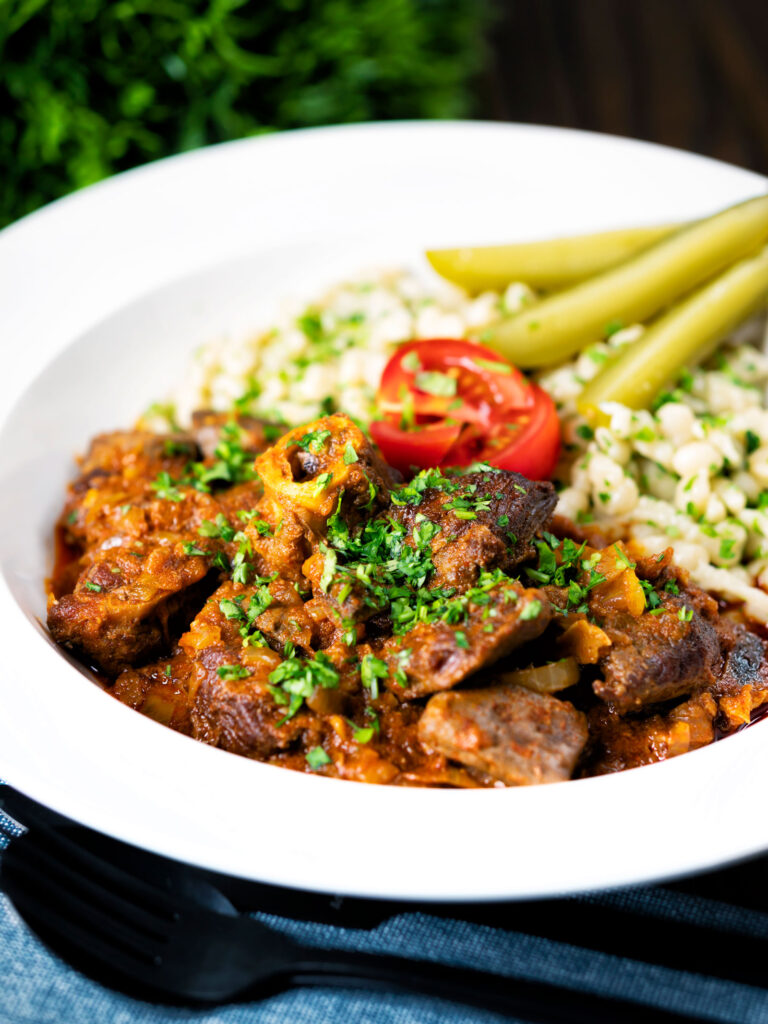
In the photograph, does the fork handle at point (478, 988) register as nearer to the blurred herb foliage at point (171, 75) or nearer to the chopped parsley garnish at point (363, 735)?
the chopped parsley garnish at point (363, 735)

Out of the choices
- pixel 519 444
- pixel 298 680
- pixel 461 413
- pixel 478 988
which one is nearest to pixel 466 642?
pixel 298 680

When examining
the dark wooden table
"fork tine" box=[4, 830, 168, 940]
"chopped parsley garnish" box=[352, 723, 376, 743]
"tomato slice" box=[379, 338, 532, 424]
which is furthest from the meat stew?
the dark wooden table

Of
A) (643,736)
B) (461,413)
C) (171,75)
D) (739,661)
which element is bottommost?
(739,661)

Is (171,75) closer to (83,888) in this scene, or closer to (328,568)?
(328,568)

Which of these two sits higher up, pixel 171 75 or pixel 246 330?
pixel 171 75

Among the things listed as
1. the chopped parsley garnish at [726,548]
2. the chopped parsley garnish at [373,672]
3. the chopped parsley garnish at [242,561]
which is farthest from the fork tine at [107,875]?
the chopped parsley garnish at [726,548]

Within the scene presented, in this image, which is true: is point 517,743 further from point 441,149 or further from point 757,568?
point 441,149

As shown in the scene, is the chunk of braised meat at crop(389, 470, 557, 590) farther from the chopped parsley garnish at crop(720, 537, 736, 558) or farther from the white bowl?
the chopped parsley garnish at crop(720, 537, 736, 558)
